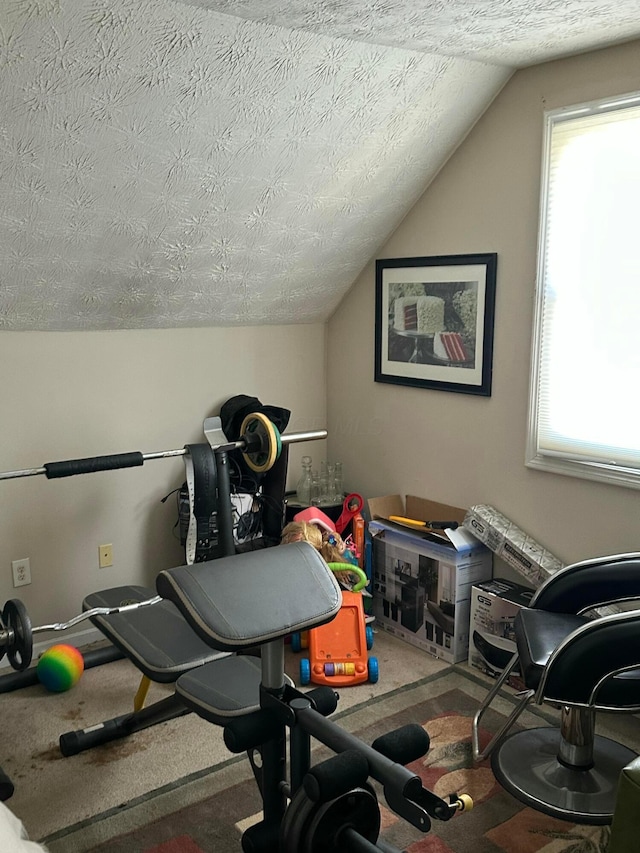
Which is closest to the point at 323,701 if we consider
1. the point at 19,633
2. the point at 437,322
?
the point at 19,633

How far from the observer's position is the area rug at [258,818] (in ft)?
7.15

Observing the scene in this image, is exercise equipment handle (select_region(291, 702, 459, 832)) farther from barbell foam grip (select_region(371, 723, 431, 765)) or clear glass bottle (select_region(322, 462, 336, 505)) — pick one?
clear glass bottle (select_region(322, 462, 336, 505))

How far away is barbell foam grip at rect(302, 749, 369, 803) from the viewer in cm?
141

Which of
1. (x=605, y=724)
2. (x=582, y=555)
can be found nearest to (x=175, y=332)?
(x=582, y=555)

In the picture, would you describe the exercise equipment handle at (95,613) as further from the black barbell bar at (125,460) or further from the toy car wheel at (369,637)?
the toy car wheel at (369,637)

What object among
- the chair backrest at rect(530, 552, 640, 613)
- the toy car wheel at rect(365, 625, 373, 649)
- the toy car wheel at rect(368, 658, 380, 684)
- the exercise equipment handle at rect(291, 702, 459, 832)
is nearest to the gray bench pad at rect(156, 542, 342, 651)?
the exercise equipment handle at rect(291, 702, 459, 832)

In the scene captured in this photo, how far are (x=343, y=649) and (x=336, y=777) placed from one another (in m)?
1.73

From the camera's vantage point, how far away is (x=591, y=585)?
2.53 m

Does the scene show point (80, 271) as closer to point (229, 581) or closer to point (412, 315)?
point (412, 315)

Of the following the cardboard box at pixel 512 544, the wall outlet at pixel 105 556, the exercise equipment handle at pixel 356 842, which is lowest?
the wall outlet at pixel 105 556

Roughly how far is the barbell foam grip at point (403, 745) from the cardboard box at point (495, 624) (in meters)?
1.50

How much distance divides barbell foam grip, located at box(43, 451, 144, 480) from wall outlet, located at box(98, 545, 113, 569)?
75cm

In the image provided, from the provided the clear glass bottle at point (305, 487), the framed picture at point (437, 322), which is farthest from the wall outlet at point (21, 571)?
the framed picture at point (437, 322)

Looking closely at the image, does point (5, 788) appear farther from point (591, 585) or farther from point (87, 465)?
point (591, 585)
